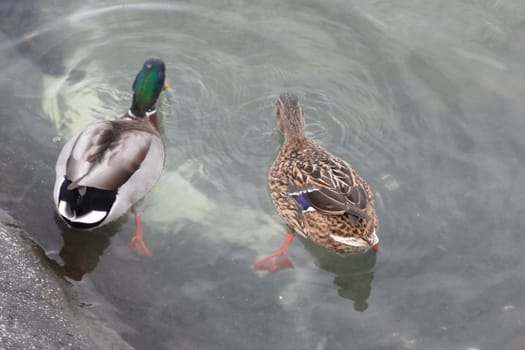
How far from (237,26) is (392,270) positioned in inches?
119

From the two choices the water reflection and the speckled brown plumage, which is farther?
→ the water reflection

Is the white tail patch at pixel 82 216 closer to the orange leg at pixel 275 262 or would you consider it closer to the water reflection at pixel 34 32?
the orange leg at pixel 275 262

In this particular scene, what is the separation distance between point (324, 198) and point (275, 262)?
575mm

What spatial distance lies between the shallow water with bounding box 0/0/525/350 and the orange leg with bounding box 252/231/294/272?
0.07 meters

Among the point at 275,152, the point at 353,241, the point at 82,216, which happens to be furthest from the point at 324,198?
the point at 82,216

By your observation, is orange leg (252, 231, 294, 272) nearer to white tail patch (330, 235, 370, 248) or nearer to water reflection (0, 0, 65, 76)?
white tail patch (330, 235, 370, 248)

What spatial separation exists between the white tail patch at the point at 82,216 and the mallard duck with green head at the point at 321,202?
1133 millimetres

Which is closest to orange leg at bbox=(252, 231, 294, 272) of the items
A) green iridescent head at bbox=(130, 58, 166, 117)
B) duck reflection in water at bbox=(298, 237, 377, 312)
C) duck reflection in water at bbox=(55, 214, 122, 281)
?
duck reflection in water at bbox=(298, 237, 377, 312)

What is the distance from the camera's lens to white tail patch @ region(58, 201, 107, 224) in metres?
4.72

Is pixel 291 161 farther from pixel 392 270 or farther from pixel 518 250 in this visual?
pixel 518 250

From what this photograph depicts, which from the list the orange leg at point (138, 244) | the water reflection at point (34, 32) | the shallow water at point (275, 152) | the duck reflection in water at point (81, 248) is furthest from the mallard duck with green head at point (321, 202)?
the water reflection at point (34, 32)

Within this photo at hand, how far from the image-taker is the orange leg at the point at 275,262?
4918 mm

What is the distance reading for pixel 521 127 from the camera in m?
5.93

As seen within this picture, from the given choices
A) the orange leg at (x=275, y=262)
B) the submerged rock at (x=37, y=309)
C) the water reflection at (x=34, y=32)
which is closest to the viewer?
the submerged rock at (x=37, y=309)
